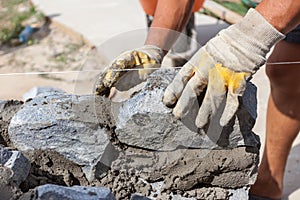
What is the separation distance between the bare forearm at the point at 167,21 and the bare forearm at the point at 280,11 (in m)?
0.59

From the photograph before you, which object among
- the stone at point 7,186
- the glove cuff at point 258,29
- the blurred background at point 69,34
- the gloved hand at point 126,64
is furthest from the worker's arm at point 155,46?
the blurred background at point 69,34

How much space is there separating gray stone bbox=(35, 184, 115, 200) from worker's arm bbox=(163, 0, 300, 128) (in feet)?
1.40

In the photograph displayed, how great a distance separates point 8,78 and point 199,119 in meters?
3.02

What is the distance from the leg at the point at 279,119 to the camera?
274 centimetres

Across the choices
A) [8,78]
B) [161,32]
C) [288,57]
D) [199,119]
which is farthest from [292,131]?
[8,78]

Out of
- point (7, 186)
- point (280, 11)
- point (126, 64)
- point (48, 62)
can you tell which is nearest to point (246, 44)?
point (280, 11)

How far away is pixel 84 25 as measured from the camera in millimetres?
5570

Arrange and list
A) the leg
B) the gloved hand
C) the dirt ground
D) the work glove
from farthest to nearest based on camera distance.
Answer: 1. the dirt ground
2. the leg
3. the gloved hand
4. the work glove

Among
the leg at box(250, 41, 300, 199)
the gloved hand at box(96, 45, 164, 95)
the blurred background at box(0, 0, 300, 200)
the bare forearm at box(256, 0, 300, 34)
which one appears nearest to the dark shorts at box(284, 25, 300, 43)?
the leg at box(250, 41, 300, 199)

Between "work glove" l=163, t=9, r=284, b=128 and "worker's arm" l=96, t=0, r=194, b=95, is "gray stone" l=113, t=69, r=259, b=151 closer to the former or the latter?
"work glove" l=163, t=9, r=284, b=128

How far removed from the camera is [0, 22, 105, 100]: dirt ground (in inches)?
174

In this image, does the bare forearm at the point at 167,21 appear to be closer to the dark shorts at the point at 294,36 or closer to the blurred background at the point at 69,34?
the dark shorts at the point at 294,36

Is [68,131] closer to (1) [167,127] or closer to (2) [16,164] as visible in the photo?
(2) [16,164]

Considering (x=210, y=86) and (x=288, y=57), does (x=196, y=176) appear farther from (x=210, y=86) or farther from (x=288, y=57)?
(x=288, y=57)
